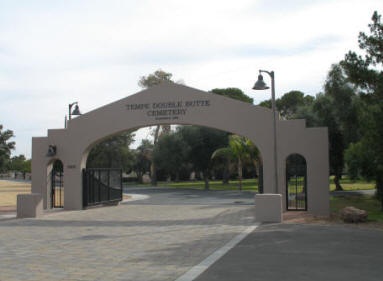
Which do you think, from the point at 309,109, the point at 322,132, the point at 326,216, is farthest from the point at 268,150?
the point at 309,109

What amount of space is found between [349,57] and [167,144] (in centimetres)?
2874

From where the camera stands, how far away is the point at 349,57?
14.6m

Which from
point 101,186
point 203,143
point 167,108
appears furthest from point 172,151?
point 167,108

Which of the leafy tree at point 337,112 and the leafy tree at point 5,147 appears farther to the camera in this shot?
the leafy tree at point 5,147

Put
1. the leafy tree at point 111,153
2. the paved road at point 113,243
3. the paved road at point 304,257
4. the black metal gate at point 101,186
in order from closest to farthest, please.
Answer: the paved road at point 304,257
the paved road at point 113,243
the black metal gate at point 101,186
the leafy tree at point 111,153

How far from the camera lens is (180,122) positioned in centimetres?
1902

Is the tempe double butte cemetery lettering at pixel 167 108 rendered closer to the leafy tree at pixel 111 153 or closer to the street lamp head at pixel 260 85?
the street lamp head at pixel 260 85

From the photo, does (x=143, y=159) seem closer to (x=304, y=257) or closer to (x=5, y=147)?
(x=5, y=147)

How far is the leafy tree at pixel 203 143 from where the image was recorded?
41656mm

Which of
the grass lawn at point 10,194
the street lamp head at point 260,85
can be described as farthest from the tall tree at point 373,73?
the grass lawn at point 10,194

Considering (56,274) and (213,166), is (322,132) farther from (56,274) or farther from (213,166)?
(213,166)

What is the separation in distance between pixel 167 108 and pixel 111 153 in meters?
34.6

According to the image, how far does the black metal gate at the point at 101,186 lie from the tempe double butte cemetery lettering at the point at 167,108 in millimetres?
3825

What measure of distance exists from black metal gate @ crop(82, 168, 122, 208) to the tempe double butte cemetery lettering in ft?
12.6
